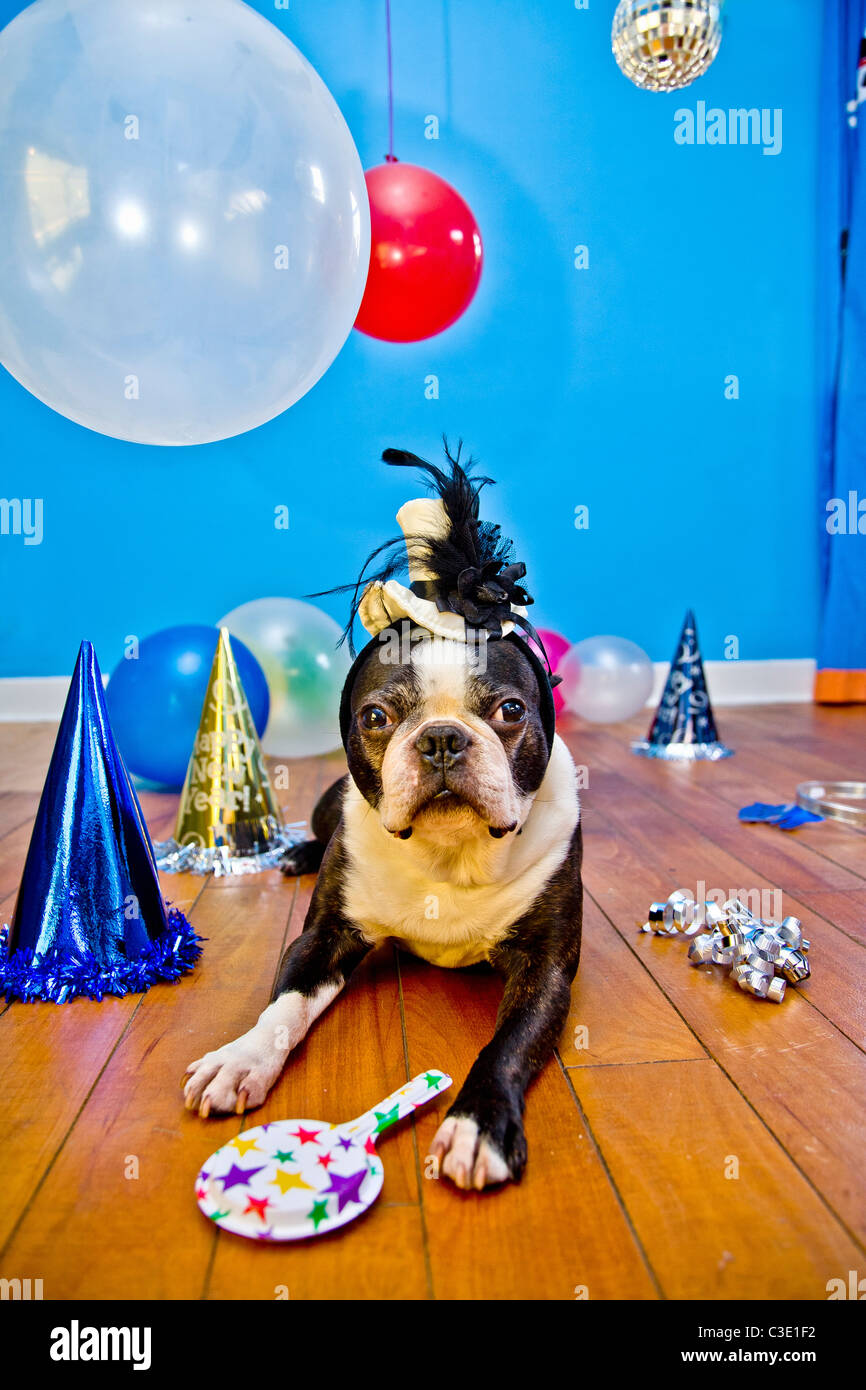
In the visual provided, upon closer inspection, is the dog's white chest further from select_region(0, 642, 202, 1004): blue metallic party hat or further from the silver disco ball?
the silver disco ball

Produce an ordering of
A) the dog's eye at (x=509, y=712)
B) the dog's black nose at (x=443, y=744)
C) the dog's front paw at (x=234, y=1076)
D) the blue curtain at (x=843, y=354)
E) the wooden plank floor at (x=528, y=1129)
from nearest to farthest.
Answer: the wooden plank floor at (x=528, y=1129), the dog's front paw at (x=234, y=1076), the dog's black nose at (x=443, y=744), the dog's eye at (x=509, y=712), the blue curtain at (x=843, y=354)

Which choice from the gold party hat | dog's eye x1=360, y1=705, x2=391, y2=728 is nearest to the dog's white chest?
dog's eye x1=360, y1=705, x2=391, y2=728

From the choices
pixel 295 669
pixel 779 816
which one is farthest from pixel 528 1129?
pixel 295 669

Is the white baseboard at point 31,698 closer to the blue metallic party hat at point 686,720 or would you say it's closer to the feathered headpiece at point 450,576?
the blue metallic party hat at point 686,720

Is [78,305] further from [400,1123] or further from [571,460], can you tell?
[571,460]

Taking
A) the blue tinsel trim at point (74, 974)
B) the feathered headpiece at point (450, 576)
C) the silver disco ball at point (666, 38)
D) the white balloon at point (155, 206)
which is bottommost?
the blue tinsel trim at point (74, 974)

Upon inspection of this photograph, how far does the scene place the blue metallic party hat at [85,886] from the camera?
1800mm

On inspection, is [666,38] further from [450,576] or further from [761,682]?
[761,682]

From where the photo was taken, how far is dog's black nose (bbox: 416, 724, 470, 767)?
1.50m

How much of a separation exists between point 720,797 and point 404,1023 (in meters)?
2.01

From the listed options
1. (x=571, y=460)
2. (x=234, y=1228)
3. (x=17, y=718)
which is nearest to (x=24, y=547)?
(x=17, y=718)

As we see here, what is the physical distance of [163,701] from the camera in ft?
10.7

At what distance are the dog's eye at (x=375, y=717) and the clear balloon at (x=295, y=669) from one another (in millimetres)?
2061

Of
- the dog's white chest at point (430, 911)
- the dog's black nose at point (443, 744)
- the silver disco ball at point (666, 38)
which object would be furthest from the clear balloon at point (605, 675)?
the dog's black nose at point (443, 744)
